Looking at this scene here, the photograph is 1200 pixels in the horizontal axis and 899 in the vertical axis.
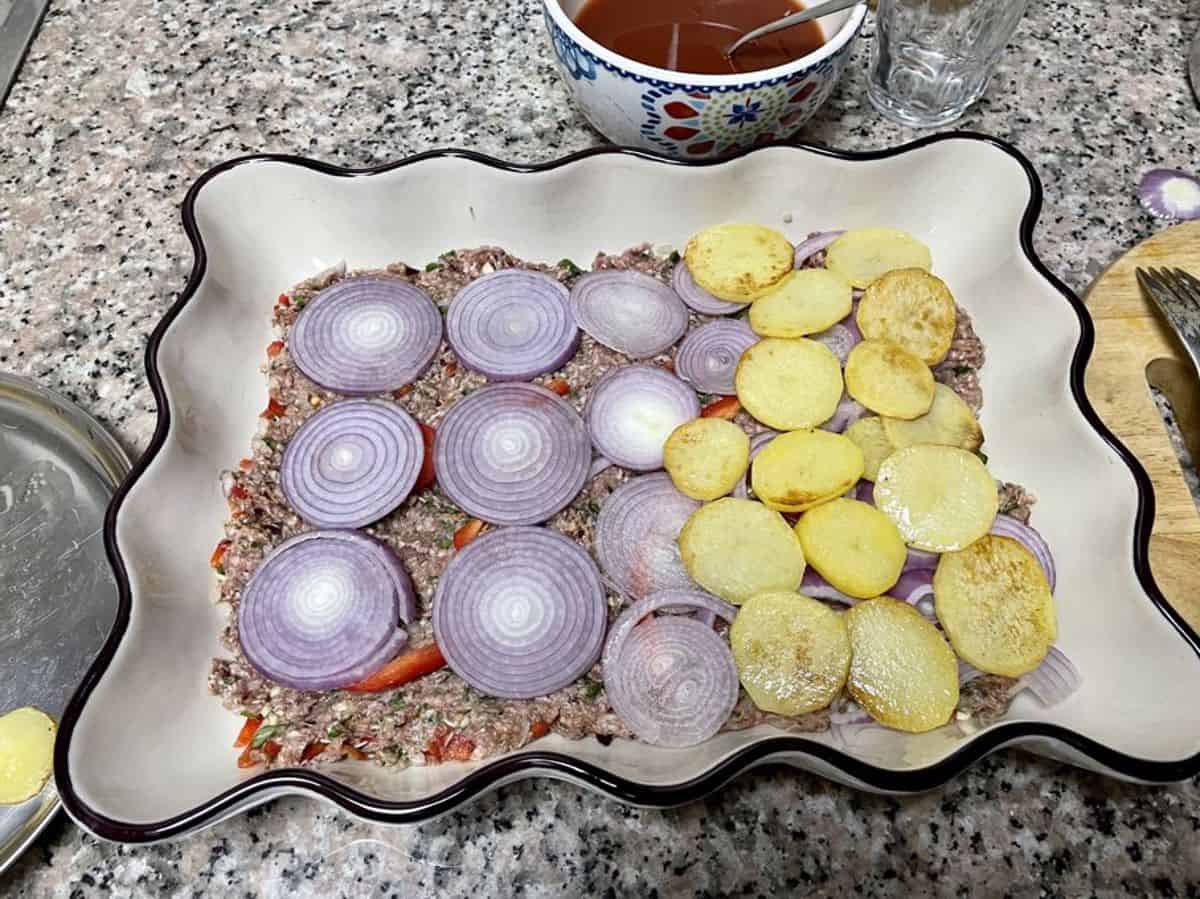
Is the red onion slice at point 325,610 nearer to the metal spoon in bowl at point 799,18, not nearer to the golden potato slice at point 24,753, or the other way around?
the golden potato slice at point 24,753

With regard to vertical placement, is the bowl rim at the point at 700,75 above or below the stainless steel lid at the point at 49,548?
above

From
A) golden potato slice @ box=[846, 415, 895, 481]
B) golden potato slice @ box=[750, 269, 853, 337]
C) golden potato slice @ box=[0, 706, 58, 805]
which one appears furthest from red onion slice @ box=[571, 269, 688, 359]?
golden potato slice @ box=[0, 706, 58, 805]

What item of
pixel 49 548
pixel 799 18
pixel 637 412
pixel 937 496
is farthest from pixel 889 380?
pixel 49 548

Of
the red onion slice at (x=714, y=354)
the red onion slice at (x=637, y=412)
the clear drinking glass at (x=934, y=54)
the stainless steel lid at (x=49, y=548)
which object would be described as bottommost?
the stainless steel lid at (x=49, y=548)

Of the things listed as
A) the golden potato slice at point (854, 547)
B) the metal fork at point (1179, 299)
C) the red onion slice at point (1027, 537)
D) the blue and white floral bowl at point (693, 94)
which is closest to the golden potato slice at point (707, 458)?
the golden potato slice at point (854, 547)

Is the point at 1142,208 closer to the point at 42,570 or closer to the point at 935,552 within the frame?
the point at 935,552

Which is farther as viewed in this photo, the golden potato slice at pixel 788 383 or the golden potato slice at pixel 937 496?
the golden potato slice at pixel 788 383

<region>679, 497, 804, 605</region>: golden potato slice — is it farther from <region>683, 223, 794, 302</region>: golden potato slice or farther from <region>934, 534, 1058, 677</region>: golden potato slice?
<region>683, 223, 794, 302</region>: golden potato slice

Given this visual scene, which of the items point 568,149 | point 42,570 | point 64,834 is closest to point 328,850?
point 64,834
